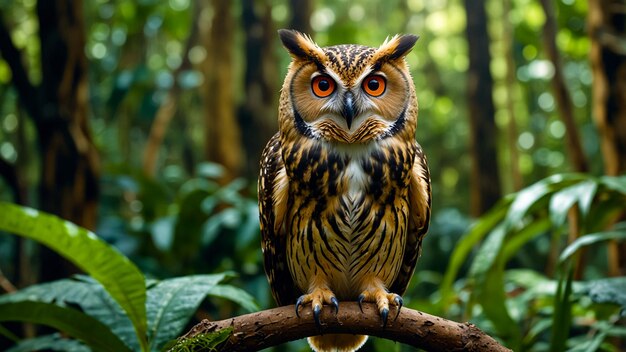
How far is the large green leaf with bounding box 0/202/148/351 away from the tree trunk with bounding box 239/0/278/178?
161 inches

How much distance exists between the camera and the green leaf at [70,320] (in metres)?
1.82

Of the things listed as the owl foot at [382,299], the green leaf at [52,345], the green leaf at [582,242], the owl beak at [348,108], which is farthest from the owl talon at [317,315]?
the green leaf at [582,242]

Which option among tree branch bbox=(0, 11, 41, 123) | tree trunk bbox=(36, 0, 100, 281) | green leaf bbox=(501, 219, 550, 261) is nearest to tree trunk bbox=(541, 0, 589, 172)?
green leaf bbox=(501, 219, 550, 261)

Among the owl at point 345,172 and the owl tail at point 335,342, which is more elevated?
the owl at point 345,172

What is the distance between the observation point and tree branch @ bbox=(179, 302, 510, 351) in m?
1.46

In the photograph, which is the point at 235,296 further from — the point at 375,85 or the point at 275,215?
the point at 375,85

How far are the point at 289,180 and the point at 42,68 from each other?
1.93 metres

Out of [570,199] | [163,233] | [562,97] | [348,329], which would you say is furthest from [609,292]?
[163,233]

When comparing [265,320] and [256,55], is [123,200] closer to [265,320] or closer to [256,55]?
[256,55]

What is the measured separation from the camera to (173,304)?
189 centimetres

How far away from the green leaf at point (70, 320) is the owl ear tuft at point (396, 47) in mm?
1055

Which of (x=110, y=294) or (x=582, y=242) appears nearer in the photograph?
(x=110, y=294)

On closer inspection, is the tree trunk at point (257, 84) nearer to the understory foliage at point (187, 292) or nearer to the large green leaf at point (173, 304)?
the understory foliage at point (187, 292)

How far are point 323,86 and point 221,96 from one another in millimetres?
4744
